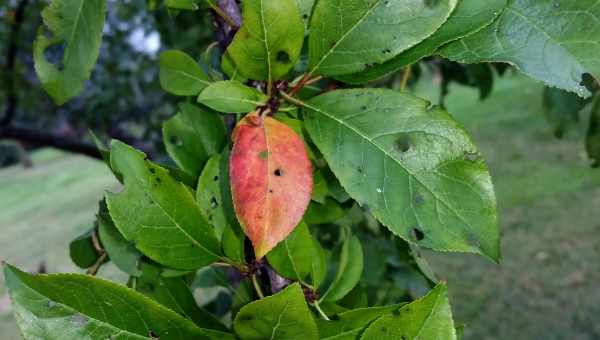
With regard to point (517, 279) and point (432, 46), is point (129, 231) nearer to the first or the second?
point (432, 46)

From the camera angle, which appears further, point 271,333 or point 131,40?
point 131,40

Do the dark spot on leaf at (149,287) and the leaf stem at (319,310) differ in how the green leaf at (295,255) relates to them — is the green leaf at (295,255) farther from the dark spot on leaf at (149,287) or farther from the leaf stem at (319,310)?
the dark spot on leaf at (149,287)

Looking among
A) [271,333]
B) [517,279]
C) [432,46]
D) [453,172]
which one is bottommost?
[517,279]

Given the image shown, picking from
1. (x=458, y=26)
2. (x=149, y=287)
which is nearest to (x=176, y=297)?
(x=149, y=287)

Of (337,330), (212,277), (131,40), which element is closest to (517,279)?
A: (131,40)

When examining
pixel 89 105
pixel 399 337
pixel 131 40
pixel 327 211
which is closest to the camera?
pixel 399 337

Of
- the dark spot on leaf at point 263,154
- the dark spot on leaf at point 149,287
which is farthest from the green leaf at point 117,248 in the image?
the dark spot on leaf at point 263,154

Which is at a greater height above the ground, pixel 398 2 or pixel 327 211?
pixel 398 2

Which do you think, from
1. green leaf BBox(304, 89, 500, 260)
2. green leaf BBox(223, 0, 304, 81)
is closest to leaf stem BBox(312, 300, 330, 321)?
green leaf BBox(304, 89, 500, 260)
